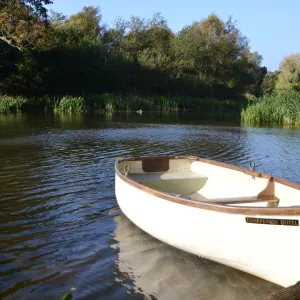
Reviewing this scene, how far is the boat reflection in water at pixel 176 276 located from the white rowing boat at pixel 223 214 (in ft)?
0.56

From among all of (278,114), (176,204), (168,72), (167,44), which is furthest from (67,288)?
(167,44)

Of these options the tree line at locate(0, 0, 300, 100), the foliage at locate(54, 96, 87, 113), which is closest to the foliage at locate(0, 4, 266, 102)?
the tree line at locate(0, 0, 300, 100)

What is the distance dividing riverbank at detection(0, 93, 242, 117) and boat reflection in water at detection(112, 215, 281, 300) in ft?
88.2

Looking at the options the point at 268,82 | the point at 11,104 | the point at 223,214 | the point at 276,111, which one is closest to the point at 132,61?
the point at 11,104

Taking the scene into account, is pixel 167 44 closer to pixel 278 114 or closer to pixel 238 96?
pixel 238 96

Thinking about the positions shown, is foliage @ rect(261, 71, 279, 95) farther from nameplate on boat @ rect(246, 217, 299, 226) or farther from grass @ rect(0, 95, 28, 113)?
nameplate on boat @ rect(246, 217, 299, 226)

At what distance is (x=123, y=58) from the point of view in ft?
148

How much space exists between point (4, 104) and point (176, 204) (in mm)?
27626

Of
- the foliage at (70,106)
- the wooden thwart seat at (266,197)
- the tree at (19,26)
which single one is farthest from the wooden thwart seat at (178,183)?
the foliage at (70,106)

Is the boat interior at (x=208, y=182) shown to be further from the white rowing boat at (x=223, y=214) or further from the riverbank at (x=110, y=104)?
the riverbank at (x=110, y=104)

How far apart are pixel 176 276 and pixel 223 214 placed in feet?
3.18

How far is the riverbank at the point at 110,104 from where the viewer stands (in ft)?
105

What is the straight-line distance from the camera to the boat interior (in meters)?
5.24

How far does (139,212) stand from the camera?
5637 mm
